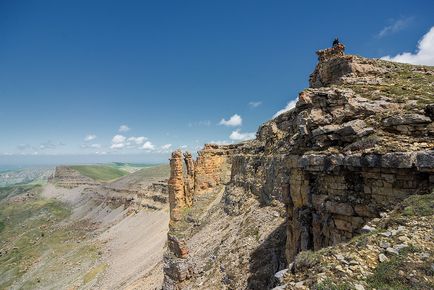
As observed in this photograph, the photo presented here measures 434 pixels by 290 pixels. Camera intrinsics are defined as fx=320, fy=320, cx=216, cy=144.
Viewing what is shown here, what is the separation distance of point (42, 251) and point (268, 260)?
3933 inches

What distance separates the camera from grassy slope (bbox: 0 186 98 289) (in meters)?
75.6

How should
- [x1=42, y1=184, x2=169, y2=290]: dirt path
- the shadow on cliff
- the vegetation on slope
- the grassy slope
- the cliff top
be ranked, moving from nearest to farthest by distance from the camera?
the vegetation on slope, the cliff top, the shadow on cliff, [x1=42, y1=184, x2=169, y2=290]: dirt path, the grassy slope

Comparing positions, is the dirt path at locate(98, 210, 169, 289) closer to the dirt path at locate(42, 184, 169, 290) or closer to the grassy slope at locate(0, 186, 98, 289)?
the dirt path at locate(42, 184, 169, 290)

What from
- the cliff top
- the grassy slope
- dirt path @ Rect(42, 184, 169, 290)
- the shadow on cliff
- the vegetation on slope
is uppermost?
the cliff top

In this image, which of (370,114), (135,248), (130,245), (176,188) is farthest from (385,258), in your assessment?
(130,245)

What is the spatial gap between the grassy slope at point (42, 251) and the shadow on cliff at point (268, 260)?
58.5m

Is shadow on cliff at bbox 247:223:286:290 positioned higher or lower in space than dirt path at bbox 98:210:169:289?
higher

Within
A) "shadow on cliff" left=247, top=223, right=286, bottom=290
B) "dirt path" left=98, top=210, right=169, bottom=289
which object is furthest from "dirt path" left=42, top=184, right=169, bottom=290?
"shadow on cliff" left=247, top=223, right=286, bottom=290

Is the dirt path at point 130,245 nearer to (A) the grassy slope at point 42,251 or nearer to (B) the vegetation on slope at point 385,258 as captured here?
(A) the grassy slope at point 42,251

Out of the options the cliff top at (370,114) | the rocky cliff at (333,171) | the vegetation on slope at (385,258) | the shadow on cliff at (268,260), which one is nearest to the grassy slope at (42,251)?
the rocky cliff at (333,171)

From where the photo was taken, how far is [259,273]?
830 inches

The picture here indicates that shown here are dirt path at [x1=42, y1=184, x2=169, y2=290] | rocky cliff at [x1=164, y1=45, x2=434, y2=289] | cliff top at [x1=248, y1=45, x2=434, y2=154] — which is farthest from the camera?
dirt path at [x1=42, y1=184, x2=169, y2=290]

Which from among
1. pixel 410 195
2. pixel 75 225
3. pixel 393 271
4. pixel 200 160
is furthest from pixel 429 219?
pixel 75 225

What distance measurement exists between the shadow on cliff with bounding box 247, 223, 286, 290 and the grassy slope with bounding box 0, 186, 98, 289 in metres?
58.5
